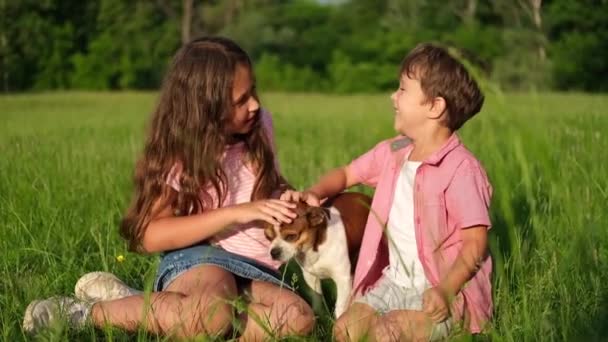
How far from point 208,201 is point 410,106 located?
2.57ft

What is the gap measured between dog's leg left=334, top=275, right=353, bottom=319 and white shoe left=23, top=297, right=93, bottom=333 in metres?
0.87

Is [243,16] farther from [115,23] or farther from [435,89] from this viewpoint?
[435,89]

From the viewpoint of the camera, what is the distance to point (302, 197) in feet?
9.64

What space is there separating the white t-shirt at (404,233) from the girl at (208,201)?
12.4 inches

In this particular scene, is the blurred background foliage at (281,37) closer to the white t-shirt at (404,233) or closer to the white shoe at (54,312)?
the white t-shirt at (404,233)

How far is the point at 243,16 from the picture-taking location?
39.7m

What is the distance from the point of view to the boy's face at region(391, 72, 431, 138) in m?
2.68

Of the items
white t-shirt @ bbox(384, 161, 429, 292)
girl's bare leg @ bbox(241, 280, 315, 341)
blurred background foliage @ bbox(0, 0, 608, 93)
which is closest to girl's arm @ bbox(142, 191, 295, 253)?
girl's bare leg @ bbox(241, 280, 315, 341)

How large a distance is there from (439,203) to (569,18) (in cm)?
3000

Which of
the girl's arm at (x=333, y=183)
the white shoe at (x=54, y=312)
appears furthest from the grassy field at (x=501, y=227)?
the girl's arm at (x=333, y=183)

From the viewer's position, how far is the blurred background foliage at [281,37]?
31828 mm

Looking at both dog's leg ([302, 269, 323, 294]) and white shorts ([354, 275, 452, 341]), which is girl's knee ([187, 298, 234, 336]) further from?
dog's leg ([302, 269, 323, 294])

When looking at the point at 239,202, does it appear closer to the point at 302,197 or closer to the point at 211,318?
the point at 302,197

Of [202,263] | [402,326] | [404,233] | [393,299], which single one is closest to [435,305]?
[402,326]
